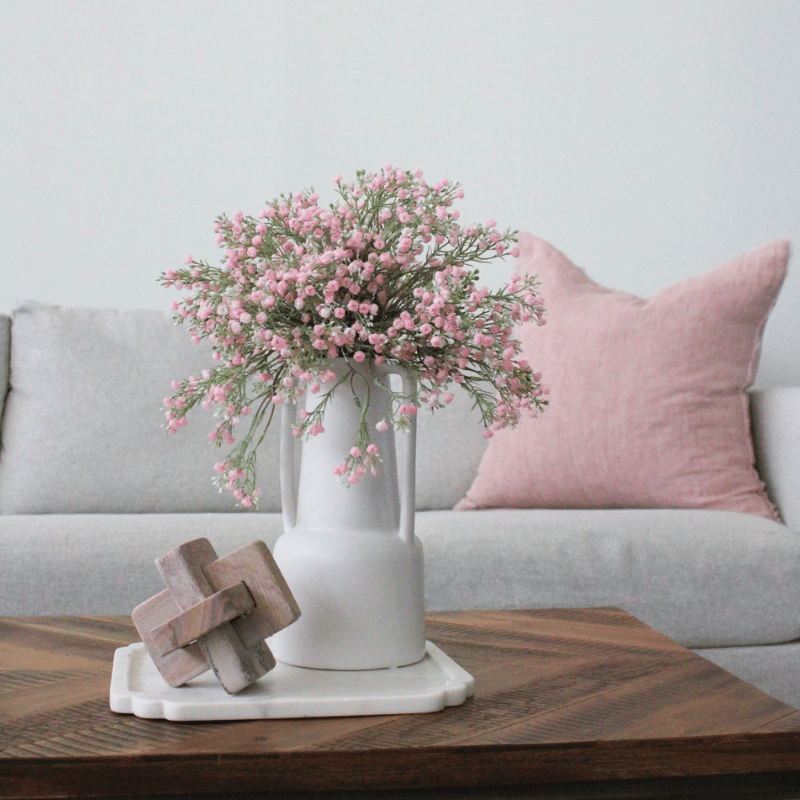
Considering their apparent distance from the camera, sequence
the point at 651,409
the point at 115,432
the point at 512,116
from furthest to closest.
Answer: the point at 512,116 < the point at 115,432 < the point at 651,409

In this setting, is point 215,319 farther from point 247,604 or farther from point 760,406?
point 760,406

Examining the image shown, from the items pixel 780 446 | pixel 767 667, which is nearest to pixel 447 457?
pixel 780 446

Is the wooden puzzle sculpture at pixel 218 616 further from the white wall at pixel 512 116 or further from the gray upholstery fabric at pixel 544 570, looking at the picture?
the white wall at pixel 512 116

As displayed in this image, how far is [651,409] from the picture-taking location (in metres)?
1.80

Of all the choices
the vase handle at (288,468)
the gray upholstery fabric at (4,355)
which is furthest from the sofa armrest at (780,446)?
the gray upholstery fabric at (4,355)

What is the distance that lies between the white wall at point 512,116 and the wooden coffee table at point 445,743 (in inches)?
73.4

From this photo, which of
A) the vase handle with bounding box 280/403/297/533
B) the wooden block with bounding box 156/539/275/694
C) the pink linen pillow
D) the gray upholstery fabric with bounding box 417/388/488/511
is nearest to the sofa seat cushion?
the pink linen pillow

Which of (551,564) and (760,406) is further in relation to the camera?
(760,406)

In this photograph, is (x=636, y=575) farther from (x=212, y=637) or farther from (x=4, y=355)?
(x=4, y=355)

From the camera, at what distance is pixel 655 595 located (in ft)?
4.75

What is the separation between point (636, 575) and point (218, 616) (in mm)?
917

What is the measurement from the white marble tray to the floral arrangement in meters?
0.16

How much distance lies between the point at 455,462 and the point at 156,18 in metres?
1.46

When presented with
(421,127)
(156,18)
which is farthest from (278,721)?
(156,18)
